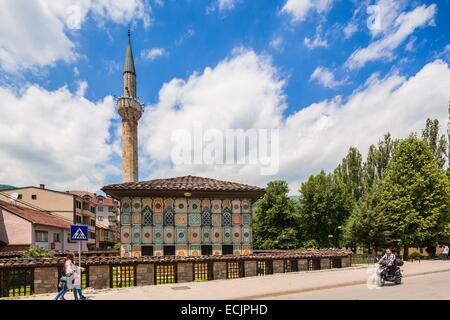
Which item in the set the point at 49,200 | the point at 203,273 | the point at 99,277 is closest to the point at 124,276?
the point at 99,277

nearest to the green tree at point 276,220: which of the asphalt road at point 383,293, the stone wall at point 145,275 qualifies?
the asphalt road at point 383,293

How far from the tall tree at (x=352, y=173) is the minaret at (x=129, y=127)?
103ft

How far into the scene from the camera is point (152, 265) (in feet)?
50.1

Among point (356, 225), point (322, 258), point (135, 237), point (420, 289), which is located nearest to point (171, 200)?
point (135, 237)

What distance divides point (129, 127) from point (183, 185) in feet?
84.8

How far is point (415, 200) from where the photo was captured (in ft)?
108

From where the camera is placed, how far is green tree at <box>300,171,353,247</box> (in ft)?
149

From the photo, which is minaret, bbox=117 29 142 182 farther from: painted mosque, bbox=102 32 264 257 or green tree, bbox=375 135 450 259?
green tree, bbox=375 135 450 259

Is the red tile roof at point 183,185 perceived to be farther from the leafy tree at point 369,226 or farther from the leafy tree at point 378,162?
the leafy tree at point 378,162

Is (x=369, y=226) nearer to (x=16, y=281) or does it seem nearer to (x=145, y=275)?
(x=145, y=275)

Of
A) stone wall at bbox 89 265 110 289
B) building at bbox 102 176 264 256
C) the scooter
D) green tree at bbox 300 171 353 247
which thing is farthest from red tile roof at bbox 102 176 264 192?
green tree at bbox 300 171 353 247

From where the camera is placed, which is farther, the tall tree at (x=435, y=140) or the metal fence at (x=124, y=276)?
the tall tree at (x=435, y=140)

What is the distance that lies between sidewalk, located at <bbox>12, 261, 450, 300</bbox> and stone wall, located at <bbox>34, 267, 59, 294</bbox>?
72cm

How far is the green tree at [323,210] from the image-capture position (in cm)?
4531
